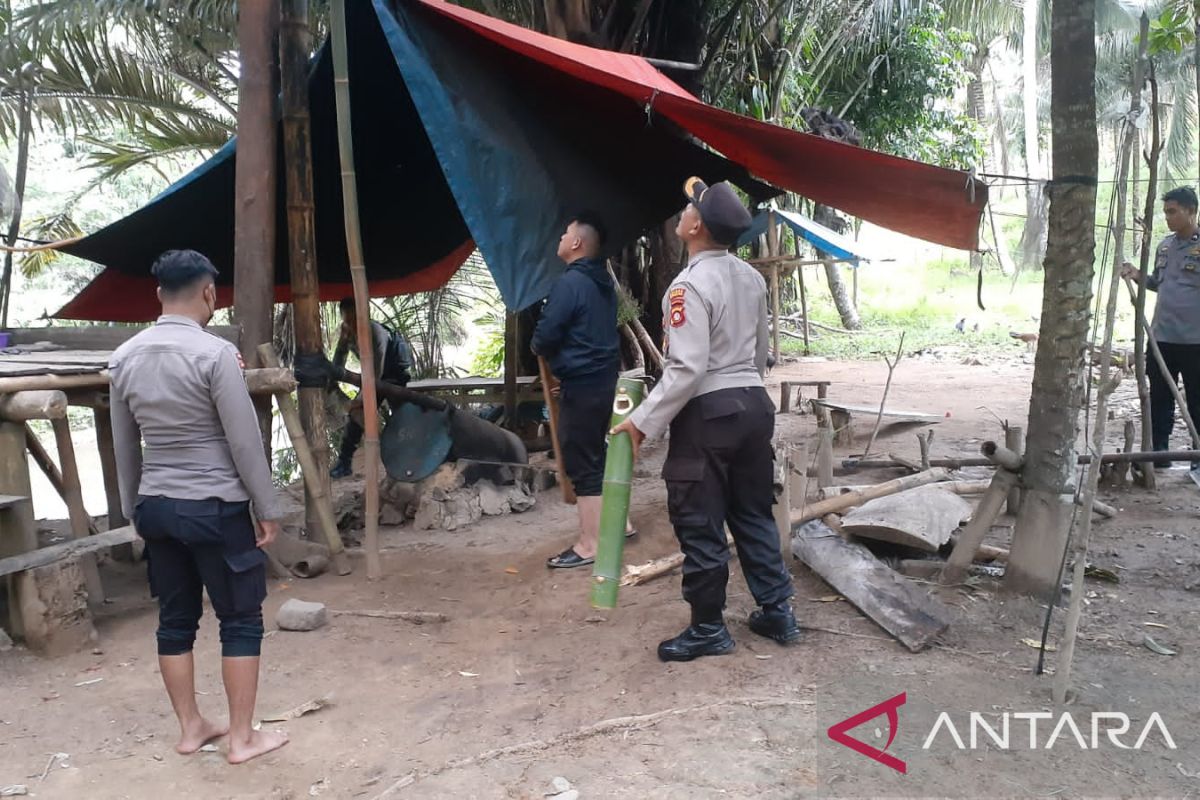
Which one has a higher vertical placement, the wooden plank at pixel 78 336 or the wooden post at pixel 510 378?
the wooden plank at pixel 78 336

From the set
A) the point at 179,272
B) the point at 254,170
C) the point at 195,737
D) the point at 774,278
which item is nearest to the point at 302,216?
the point at 254,170

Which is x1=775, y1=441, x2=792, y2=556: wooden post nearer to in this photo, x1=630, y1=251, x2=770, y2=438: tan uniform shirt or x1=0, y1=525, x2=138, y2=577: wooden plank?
x1=630, y1=251, x2=770, y2=438: tan uniform shirt

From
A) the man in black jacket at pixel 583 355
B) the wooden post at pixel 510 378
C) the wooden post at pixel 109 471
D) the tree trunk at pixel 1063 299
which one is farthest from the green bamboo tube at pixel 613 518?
the wooden post at pixel 510 378

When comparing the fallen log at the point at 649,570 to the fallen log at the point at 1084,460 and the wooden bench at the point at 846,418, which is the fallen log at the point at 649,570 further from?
the wooden bench at the point at 846,418

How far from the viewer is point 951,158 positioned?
1345 cm

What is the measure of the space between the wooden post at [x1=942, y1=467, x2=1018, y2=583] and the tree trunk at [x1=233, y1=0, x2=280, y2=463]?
10.1 ft

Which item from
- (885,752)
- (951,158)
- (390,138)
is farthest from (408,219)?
(951,158)

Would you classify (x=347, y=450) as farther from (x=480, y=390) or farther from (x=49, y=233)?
(x=49, y=233)

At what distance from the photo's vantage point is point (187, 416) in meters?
2.50

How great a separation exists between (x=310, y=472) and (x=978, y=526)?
292 cm

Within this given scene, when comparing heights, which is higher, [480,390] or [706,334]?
[706,334]

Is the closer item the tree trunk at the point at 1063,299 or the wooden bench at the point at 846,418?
the tree trunk at the point at 1063,299

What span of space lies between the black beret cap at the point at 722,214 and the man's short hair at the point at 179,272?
1539 millimetres

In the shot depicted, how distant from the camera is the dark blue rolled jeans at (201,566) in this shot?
252 cm
